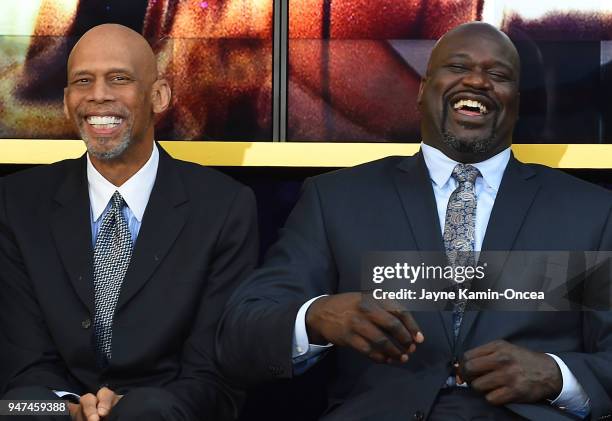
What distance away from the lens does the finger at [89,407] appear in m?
2.46

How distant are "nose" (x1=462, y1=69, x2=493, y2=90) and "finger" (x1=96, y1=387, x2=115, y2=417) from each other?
102 centimetres

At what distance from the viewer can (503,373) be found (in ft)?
7.73

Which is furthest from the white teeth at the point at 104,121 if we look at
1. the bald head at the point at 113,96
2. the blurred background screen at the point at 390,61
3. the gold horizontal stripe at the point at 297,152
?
the blurred background screen at the point at 390,61

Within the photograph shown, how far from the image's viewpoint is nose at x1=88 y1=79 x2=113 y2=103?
2.87m

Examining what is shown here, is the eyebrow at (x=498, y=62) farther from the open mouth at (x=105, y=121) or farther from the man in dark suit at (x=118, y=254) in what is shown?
the open mouth at (x=105, y=121)

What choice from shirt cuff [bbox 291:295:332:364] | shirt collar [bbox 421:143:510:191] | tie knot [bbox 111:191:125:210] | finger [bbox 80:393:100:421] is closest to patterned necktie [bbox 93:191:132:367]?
tie knot [bbox 111:191:125:210]

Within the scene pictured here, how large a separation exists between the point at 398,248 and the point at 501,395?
414 millimetres

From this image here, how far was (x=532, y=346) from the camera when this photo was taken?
8.37ft

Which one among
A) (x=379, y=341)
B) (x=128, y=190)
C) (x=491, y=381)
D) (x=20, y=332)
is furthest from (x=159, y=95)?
(x=491, y=381)

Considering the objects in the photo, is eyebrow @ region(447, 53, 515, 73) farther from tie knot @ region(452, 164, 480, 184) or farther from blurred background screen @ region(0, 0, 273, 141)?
blurred background screen @ region(0, 0, 273, 141)

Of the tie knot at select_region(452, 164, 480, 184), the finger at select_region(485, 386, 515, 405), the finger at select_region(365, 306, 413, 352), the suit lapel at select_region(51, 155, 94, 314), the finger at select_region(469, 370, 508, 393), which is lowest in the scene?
the finger at select_region(485, 386, 515, 405)

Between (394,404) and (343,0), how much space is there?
1285 millimetres

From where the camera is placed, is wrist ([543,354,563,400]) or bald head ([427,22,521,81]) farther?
bald head ([427,22,521,81])

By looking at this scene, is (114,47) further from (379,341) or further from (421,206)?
(379,341)
